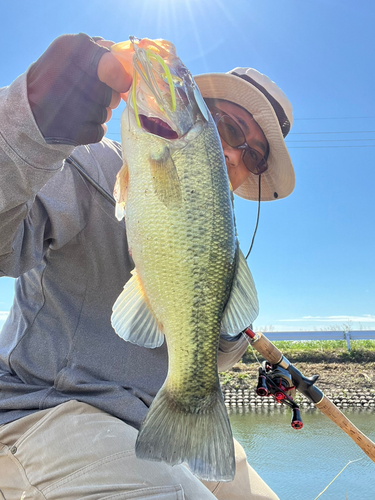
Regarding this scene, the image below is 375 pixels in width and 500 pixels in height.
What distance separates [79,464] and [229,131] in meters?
2.00

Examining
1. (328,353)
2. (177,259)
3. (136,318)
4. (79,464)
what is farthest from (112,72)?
(328,353)

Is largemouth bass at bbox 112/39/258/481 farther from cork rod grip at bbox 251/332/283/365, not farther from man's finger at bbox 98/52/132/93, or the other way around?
cork rod grip at bbox 251/332/283/365

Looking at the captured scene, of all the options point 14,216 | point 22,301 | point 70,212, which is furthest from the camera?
point 22,301

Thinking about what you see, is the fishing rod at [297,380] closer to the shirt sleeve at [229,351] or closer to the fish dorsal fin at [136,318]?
the shirt sleeve at [229,351]

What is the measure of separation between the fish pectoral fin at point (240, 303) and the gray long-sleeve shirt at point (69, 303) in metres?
0.63

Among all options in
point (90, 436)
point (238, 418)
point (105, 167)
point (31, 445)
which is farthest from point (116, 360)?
point (238, 418)

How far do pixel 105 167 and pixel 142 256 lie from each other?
91 centimetres

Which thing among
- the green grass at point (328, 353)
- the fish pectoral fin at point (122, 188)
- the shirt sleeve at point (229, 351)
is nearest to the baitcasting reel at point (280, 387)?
the shirt sleeve at point (229, 351)

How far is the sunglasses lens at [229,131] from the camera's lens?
7.85 feet

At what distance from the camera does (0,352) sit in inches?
65.1

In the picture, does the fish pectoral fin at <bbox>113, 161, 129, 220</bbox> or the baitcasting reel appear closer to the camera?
the fish pectoral fin at <bbox>113, 161, 129, 220</bbox>

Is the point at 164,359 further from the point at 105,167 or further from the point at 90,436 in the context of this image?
the point at 105,167

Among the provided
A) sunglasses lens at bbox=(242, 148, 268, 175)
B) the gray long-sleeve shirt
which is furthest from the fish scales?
sunglasses lens at bbox=(242, 148, 268, 175)

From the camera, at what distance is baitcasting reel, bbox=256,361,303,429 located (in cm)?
252
